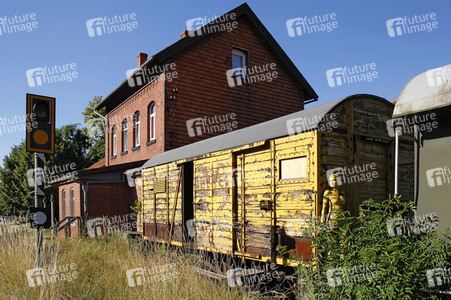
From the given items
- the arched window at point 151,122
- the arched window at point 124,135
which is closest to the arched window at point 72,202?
the arched window at point 124,135

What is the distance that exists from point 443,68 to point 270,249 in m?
4.02

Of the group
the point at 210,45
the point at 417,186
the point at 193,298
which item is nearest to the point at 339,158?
the point at 417,186

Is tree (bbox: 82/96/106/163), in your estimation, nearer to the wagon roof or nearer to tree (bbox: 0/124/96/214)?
tree (bbox: 0/124/96/214)

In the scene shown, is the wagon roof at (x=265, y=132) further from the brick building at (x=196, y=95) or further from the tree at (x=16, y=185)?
the tree at (x=16, y=185)

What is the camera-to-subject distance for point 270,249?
660cm

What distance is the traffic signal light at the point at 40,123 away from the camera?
636 centimetres

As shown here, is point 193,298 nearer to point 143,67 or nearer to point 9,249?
point 9,249

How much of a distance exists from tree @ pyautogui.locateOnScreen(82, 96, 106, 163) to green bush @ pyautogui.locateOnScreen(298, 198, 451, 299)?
36525 mm

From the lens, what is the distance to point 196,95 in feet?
55.8

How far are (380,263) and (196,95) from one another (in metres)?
13.6

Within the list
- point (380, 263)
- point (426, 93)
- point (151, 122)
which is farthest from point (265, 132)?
point (151, 122)

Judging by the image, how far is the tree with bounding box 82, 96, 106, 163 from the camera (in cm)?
3916

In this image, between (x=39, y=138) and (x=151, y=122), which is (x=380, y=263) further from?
(x=151, y=122)

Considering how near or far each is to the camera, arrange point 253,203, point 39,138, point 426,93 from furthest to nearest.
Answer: point 253,203
point 39,138
point 426,93
